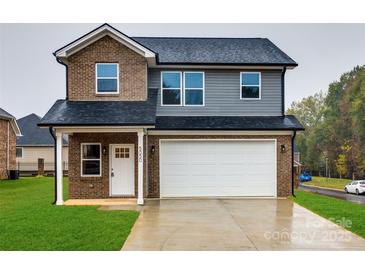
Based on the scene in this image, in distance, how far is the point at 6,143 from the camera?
97.8 feet

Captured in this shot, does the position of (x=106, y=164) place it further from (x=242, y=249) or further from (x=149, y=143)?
(x=242, y=249)

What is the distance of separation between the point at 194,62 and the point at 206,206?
635 centimetres

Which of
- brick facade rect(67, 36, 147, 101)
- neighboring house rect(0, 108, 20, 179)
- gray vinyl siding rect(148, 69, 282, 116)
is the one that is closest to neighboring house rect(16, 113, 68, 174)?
neighboring house rect(0, 108, 20, 179)

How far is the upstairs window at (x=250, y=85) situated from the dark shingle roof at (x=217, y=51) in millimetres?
616

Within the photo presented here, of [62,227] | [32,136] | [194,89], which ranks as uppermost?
[194,89]

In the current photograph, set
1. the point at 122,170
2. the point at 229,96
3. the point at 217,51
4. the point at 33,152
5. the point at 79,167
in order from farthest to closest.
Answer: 1. the point at 33,152
2. the point at 217,51
3. the point at 229,96
4. the point at 122,170
5. the point at 79,167

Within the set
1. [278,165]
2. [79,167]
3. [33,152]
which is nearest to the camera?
[79,167]

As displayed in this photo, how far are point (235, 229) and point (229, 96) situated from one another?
824cm

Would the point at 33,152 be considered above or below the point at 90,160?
below

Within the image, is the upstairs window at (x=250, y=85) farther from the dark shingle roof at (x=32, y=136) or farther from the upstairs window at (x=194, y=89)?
the dark shingle roof at (x=32, y=136)

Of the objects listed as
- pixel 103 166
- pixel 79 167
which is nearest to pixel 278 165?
pixel 103 166

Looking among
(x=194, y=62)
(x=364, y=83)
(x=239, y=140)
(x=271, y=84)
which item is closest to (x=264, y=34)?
(x=271, y=84)

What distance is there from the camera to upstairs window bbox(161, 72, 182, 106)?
1656 centimetres

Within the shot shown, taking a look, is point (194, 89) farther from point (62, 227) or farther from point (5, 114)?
point (5, 114)
